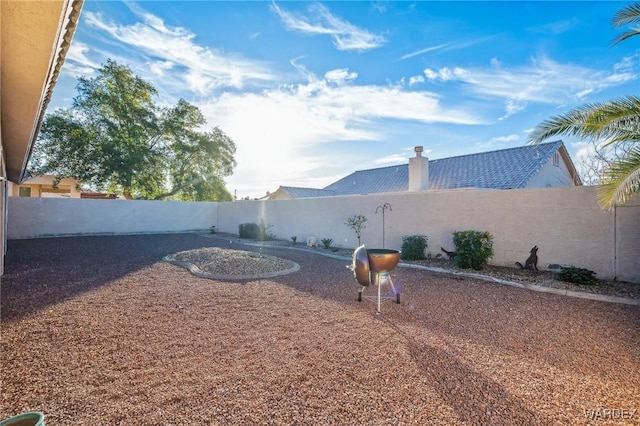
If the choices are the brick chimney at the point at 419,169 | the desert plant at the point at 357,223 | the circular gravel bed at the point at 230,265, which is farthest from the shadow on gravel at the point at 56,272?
the brick chimney at the point at 419,169

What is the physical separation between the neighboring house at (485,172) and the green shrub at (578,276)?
18.3 ft

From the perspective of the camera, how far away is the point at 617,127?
4.67 metres

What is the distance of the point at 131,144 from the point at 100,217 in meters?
5.38

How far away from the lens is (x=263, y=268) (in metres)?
7.05

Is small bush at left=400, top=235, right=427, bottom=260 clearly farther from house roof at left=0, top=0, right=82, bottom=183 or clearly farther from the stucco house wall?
house roof at left=0, top=0, right=82, bottom=183

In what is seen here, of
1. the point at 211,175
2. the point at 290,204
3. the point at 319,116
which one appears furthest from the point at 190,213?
the point at 319,116

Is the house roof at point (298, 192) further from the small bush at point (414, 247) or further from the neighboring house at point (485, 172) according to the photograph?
the small bush at point (414, 247)

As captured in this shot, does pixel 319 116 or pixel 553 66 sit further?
pixel 319 116

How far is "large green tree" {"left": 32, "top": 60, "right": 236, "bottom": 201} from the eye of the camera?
17.7m

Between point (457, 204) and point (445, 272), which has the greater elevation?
point (457, 204)

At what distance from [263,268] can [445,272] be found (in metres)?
4.57

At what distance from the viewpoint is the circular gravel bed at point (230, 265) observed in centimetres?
661

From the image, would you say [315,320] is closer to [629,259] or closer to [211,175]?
[629,259]

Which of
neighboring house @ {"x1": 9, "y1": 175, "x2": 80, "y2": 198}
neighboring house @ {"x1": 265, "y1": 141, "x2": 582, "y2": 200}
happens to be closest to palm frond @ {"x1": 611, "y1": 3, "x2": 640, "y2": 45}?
neighboring house @ {"x1": 265, "y1": 141, "x2": 582, "y2": 200}
